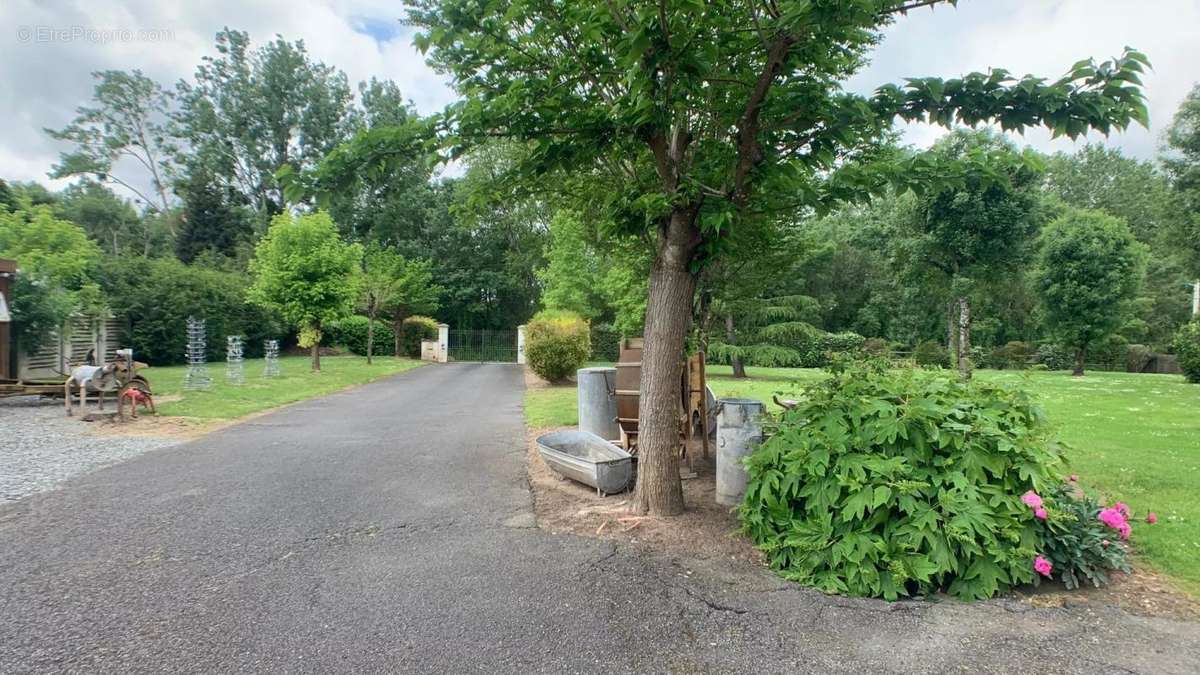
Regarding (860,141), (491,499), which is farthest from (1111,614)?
(491,499)

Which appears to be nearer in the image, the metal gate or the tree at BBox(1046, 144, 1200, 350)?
the metal gate

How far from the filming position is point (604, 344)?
30.7 metres

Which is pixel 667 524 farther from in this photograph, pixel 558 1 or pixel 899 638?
pixel 558 1

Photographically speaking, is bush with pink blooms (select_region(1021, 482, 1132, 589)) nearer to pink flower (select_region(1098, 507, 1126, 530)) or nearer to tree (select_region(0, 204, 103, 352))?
pink flower (select_region(1098, 507, 1126, 530))

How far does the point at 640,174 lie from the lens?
6.08 meters

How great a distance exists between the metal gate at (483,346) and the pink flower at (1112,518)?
3003 centimetres

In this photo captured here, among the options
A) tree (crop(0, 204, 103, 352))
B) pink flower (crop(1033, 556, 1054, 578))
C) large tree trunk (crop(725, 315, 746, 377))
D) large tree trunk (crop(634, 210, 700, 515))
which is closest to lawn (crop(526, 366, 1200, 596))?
Answer: pink flower (crop(1033, 556, 1054, 578))

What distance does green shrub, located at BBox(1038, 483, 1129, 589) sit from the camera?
3732 mm

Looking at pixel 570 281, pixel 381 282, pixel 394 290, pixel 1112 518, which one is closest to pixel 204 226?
pixel 381 282

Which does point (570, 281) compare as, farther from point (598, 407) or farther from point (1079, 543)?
point (1079, 543)

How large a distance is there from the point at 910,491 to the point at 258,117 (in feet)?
154

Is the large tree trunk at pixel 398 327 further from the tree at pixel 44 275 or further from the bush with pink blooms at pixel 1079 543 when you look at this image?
the bush with pink blooms at pixel 1079 543

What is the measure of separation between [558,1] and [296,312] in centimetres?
1625

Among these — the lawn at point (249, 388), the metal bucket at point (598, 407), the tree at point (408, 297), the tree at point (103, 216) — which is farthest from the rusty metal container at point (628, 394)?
the tree at point (103, 216)
